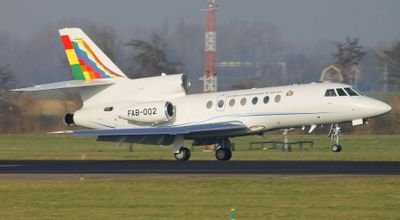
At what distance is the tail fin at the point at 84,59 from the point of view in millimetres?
38438

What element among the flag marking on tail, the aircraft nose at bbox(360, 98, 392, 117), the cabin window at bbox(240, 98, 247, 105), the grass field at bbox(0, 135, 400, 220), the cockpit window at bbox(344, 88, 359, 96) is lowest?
the grass field at bbox(0, 135, 400, 220)

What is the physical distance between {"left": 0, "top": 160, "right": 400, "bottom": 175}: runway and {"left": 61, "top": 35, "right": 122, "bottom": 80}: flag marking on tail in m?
6.80

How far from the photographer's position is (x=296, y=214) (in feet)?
58.5

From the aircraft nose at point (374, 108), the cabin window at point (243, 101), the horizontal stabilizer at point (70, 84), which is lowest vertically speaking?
the aircraft nose at point (374, 108)

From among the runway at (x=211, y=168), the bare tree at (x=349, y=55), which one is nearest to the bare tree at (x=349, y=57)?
the bare tree at (x=349, y=55)

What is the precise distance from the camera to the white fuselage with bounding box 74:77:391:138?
34406mm

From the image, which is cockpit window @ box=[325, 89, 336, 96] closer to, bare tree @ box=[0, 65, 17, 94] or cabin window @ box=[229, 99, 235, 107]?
cabin window @ box=[229, 99, 235, 107]

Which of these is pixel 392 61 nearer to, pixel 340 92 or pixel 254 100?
pixel 340 92

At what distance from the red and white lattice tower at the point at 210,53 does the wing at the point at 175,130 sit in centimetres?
1263

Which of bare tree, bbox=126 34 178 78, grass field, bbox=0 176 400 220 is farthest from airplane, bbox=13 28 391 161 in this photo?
bare tree, bbox=126 34 178 78

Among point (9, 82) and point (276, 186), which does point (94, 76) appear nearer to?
point (276, 186)

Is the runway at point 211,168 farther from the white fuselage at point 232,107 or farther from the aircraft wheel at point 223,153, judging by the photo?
the white fuselage at point 232,107

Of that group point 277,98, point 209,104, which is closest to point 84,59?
point 209,104

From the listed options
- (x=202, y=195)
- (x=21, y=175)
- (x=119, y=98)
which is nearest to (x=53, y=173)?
(x=21, y=175)
